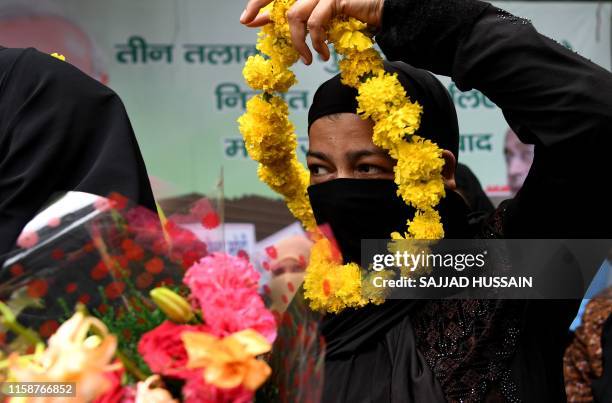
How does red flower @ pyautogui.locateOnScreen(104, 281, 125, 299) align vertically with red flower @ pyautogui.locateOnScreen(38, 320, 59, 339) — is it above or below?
above

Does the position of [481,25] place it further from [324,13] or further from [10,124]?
[10,124]

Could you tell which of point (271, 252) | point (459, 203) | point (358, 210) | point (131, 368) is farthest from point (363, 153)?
point (131, 368)

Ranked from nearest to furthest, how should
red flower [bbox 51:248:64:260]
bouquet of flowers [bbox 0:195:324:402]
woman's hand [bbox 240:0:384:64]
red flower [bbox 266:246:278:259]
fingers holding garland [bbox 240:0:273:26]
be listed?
1. bouquet of flowers [bbox 0:195:324:402]
2. red flower [bbox 51:248:64:260]
3. red flower [bbox 266:246:278:259]
4. woman's hand [bbox 240:0:384:64]
5. fingers holding garland [bbox 240:0:273:26]

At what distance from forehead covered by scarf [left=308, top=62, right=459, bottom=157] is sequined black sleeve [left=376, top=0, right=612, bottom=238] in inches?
9.2

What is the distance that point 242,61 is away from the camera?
408 cm

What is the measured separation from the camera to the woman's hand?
1.75 m

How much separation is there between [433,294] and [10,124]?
1.02 meters

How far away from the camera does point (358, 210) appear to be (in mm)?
1835

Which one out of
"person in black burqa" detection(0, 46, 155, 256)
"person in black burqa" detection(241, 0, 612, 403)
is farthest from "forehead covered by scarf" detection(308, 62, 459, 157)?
"person in black burqa" detection(0, 46, 155, 256)

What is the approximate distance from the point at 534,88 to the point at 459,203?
1.41 feet

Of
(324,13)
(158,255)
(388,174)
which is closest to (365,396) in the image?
(388,174)

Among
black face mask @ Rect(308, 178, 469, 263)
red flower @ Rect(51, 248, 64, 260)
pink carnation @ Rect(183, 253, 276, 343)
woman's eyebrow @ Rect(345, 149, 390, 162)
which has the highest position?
woman's eyebrow @ Rect(345, 149, 390, 162)

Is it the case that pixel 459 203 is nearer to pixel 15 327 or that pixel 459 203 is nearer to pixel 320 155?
pixel 320 155

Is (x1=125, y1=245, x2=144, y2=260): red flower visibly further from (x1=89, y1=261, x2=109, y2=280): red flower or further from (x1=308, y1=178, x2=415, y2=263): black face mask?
(x1=308, y1=178, x2=415, y2=263): black face mask
